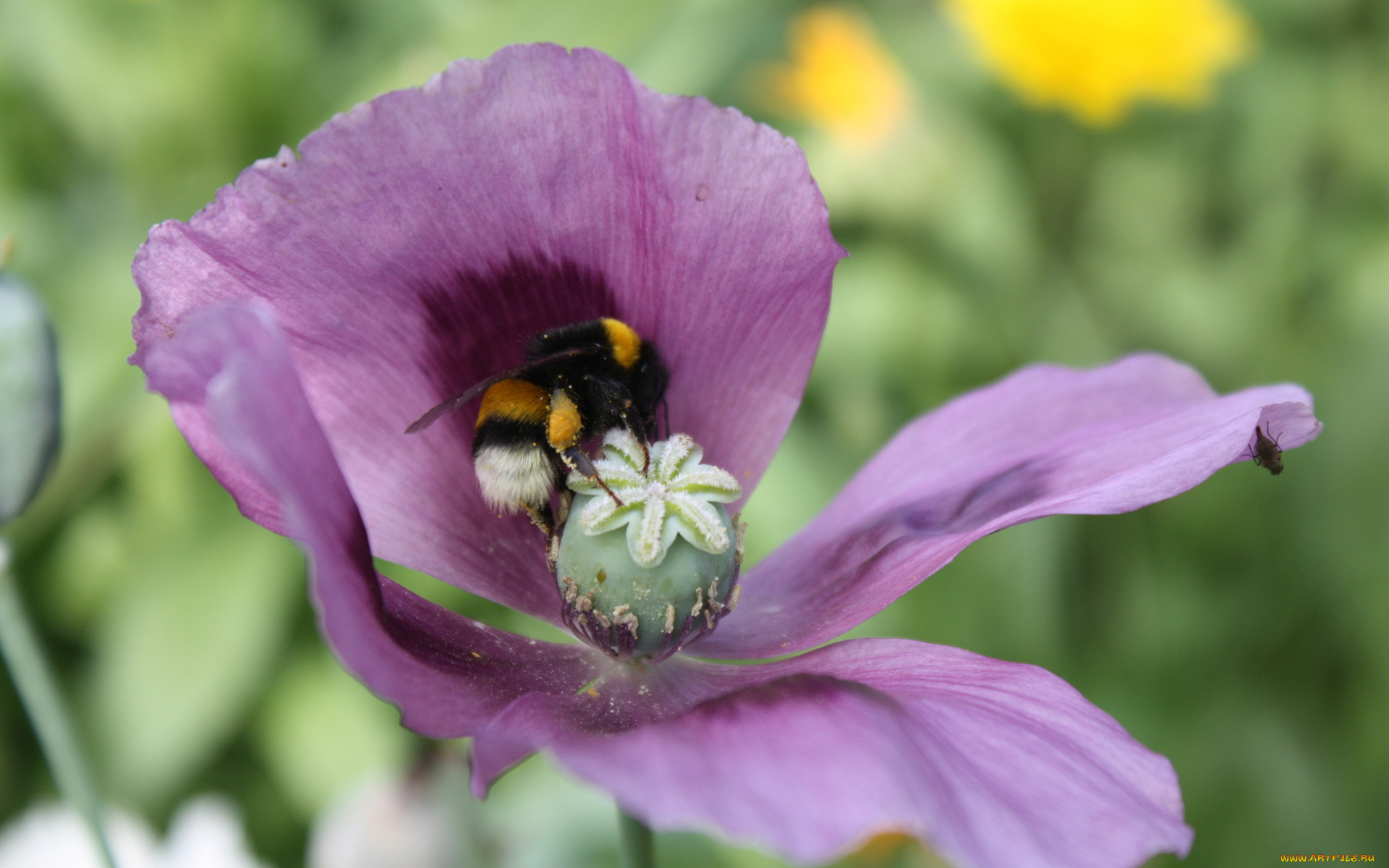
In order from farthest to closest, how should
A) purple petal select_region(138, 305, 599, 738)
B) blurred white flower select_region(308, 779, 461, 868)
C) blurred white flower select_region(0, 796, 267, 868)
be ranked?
1. blurred white flower select_region(0, 796, 267, 868)
2. blurred white flower select_region(308, 779, 461, 868)
3. purple petal select_region(138, 305, 599, 738)

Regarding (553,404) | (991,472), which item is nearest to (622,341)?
(553,404)

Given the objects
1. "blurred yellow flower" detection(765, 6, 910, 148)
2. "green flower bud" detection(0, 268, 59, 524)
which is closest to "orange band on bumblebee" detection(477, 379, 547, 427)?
"green flower bud" detection(0, 268, 59, 524)

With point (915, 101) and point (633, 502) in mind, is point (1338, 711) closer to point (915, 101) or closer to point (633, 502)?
point (915, 101)

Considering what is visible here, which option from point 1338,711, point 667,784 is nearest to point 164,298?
point 667,784

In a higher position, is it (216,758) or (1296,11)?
(1296,11)

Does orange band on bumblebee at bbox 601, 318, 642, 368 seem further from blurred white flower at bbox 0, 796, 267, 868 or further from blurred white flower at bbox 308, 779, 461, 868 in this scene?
blurred white flower at bbox 0, 796, 267, 868

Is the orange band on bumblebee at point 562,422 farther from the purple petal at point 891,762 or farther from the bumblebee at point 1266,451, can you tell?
the bumblebee at point 1266,451
